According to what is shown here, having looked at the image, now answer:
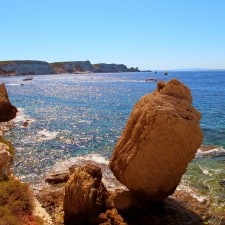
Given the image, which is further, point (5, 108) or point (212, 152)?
point (5, 108)

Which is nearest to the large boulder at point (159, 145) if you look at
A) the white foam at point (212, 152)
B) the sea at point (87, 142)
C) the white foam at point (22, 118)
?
the sea at point (87, 142)

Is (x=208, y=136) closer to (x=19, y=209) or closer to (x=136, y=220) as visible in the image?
(x=136, y=220)

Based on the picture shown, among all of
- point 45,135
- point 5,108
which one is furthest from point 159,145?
point 5,108

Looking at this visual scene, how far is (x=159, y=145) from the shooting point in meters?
17.4

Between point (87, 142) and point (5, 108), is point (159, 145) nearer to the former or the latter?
point (87, 142)

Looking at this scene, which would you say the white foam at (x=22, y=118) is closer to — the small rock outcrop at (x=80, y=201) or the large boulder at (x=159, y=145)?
the small rock outcrop at (x=80, y=201)

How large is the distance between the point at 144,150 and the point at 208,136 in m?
21.4

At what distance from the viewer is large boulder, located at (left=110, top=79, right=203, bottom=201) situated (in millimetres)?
17297

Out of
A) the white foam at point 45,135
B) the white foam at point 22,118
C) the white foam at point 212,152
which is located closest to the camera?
the white foam at point 212,152

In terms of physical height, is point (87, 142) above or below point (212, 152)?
below

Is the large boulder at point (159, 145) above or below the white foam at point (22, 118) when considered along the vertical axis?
above

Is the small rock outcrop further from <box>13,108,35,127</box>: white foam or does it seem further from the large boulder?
<box>13,108,35,127</box>: white foam

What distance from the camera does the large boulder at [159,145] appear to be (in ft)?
56.7

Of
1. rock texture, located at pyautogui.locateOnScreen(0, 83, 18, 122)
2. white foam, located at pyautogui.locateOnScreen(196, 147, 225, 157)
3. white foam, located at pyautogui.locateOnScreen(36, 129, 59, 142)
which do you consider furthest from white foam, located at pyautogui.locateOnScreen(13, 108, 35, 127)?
white foam, located at pyautogui.locateOnScreen(196, 147, 225, 157)
